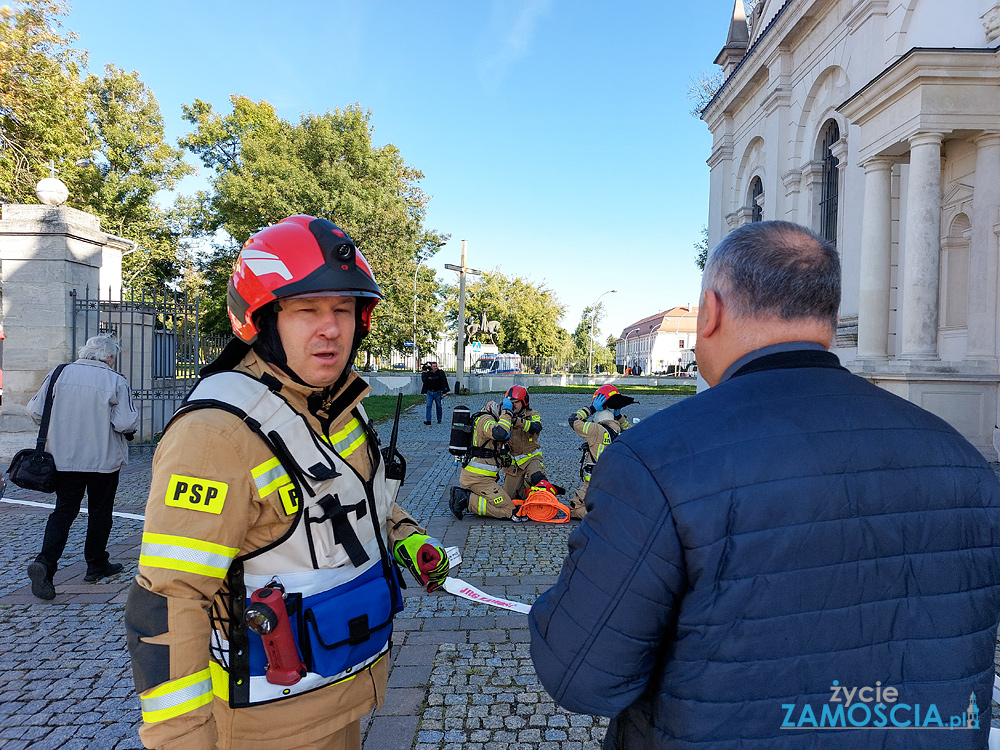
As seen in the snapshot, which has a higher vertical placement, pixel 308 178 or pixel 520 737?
pixel 308 178

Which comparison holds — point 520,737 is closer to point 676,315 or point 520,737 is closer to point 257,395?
point 257,395

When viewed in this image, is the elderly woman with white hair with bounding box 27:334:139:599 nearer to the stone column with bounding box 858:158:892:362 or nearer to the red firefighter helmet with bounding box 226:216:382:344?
the red firefighter helmet with bounding box 226:216:382:344

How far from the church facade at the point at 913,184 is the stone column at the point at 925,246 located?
0.06ft

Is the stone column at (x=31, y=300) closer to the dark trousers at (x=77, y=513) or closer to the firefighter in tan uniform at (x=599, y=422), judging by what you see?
the dark trousers at (x=77, y=513)

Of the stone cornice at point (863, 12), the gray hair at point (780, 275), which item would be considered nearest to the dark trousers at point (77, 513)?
the gray hair at point (780, 275)

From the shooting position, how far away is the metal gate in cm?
986

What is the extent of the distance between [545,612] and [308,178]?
2682cm

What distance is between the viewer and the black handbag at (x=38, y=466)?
4.54 metres

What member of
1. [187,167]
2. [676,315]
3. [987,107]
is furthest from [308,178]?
[676,315]

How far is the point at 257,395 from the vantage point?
5.35ft

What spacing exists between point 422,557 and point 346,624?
0.50 metres

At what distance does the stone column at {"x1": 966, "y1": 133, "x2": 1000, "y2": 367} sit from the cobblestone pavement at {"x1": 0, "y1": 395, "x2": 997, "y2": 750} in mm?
8704

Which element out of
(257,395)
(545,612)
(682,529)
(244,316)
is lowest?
(545,612)

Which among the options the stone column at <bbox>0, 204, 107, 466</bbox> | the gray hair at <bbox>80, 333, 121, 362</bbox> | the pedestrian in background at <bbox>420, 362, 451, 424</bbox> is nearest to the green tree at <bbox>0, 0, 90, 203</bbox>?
the stone column at <bbox>0, 204, 107, 466</bbox>
